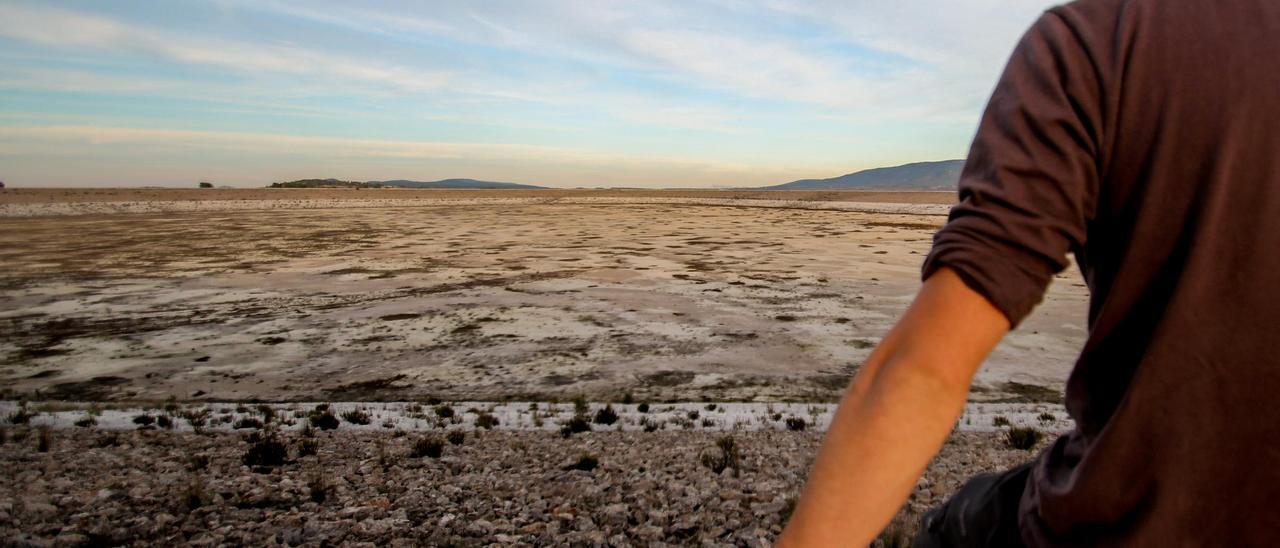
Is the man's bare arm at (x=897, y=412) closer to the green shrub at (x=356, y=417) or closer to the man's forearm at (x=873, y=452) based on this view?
the man's forearm at (x=873, y=452)

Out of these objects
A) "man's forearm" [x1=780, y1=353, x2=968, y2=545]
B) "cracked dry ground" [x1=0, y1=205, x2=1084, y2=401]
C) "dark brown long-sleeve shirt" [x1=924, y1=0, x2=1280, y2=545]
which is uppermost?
"dark brown long-sleeve shirt" [x1=924, y1=0, x2=1280, y2=545]

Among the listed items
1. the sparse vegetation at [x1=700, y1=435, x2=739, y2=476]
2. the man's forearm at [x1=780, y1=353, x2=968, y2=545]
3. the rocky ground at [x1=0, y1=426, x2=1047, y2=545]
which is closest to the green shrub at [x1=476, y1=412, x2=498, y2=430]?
the rocky ground at [x1=0, y1=426, x2=1047, y2=545]

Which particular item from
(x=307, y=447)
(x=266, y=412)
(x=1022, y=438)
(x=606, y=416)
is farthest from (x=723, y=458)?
(x=266, y=412)

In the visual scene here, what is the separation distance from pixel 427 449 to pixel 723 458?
252cm

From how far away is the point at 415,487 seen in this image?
213 inches

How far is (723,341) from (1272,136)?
1081cm

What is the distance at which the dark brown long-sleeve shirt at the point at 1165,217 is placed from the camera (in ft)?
2.60

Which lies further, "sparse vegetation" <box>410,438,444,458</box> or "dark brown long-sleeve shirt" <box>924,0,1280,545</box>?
"sparse vegetation" <box>410,438,444,458</box>

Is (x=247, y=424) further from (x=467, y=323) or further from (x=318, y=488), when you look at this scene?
(x=467, y=323)

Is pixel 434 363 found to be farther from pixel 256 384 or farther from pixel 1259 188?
pixel 1259 188

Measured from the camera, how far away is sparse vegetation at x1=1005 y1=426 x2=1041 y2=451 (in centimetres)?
642

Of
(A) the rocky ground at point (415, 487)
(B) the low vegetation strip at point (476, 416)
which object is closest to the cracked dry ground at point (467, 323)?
(B) the low vegetation strip at point (476, 416)

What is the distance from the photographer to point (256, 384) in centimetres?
938

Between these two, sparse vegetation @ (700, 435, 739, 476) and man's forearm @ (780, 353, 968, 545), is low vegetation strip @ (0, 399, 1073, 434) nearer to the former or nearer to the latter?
sparse vegetation @ (700, 435, 739, 476)
